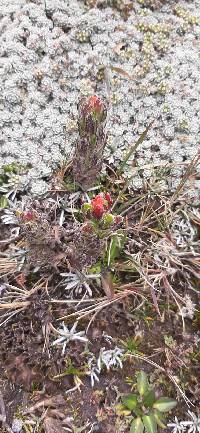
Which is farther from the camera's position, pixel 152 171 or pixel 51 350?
pixel 152 171

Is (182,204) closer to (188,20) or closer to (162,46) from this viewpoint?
(162,46)

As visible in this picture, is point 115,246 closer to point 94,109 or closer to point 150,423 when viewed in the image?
point 94,109

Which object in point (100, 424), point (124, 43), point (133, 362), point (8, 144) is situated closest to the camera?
point (100, 424)

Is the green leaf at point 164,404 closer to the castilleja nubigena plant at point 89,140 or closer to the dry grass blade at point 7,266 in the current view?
the dry grass blade at point 7,266

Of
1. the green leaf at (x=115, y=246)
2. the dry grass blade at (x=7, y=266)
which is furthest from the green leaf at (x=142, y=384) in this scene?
the dry grass blade at (x=7, y=266)

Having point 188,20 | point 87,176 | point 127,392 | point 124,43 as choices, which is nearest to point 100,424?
point 127,392

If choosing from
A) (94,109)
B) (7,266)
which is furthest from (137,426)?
(94,109)

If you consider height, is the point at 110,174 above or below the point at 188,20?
below

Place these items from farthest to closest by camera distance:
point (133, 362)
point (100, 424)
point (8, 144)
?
point (8, 144) → point (133, 362) → point (100, 424)
